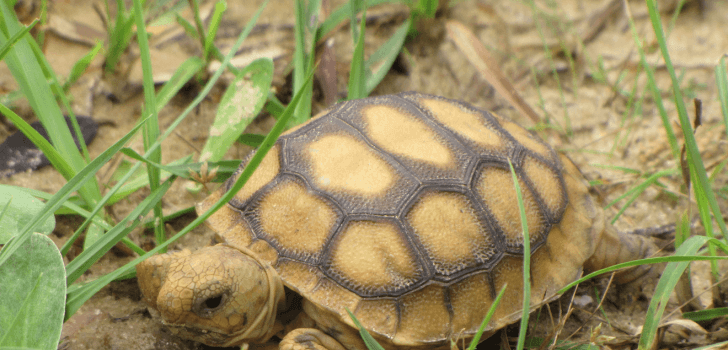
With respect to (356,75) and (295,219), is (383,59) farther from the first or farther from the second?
(295,219)

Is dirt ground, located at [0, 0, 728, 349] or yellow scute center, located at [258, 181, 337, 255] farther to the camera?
dirt ground, located at [0, 0, 728, 349]

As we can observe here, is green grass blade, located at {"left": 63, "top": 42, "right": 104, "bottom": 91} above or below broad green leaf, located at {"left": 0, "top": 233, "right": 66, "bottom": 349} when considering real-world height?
above

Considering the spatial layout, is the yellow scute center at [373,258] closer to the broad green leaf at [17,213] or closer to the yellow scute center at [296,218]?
the yellow scute center at [296,218]

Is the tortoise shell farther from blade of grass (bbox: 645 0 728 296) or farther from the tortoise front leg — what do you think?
blade of grass (bbox: 645 0 728 296)

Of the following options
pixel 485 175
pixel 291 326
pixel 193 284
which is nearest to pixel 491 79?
pixel 485 175

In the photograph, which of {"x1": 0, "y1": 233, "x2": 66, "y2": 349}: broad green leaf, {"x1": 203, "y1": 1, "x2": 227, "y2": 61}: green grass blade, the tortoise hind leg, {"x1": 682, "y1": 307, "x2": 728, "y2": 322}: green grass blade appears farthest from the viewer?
{"x1": 203, "y1": 1, "x2": 227, "y2": 61}: green grass blade

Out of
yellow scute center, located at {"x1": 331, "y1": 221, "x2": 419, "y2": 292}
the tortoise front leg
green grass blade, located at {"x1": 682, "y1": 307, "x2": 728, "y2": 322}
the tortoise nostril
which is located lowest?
the tortoise front leg

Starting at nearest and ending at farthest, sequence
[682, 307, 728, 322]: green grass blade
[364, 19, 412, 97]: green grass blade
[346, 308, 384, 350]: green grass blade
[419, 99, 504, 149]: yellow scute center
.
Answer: [346, 308, 384, 350]: green grass blade
[682, 307, 728, 322]: green grass blade
[419, 99, 504, 149]: yellow scute center
[364, 19, 412, 97]: green grass blade

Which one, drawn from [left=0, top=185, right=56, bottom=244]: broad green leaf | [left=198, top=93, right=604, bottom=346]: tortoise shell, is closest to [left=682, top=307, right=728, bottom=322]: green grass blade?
[left=198, top=93, right=604, bottom=346]: tortoise shell
